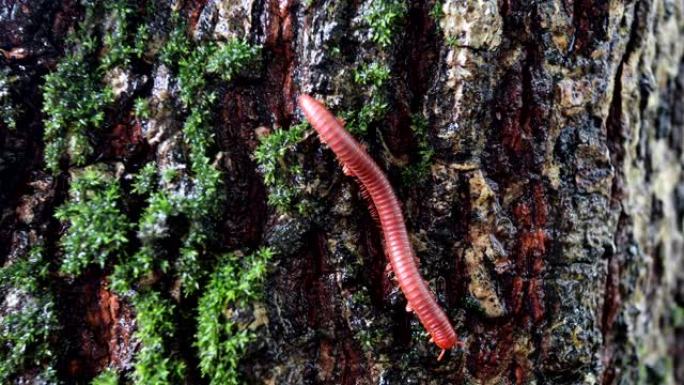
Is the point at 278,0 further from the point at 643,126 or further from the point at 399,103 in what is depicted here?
the point at 643,126

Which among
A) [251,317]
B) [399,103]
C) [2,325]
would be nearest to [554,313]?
[399,103]

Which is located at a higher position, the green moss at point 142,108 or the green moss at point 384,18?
the green moss at point 384,18

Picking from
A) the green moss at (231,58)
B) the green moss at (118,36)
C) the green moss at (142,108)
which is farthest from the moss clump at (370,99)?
the green moss at (118,36)

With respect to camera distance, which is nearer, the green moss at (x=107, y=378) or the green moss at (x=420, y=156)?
the green moss at (x=107, y=378)

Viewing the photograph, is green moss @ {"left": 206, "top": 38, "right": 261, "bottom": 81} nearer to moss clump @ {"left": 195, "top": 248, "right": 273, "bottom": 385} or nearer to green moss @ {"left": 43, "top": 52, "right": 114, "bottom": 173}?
green moss @ {"left": 43, "top": 52, "right": 114, "bottom": 173}

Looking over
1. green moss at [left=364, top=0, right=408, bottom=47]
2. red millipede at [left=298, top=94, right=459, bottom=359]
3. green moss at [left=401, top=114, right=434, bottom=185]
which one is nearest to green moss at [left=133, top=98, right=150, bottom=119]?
red millipede at [left=298, top=94, right=459, bottom=359]

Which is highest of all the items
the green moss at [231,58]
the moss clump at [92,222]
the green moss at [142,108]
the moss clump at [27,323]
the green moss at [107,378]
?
the green moss at [231,58]

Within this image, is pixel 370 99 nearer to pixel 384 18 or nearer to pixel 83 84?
pixel 384 18

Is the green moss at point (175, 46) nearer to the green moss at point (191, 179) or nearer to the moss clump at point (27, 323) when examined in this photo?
the green moss at point (191, 179)
